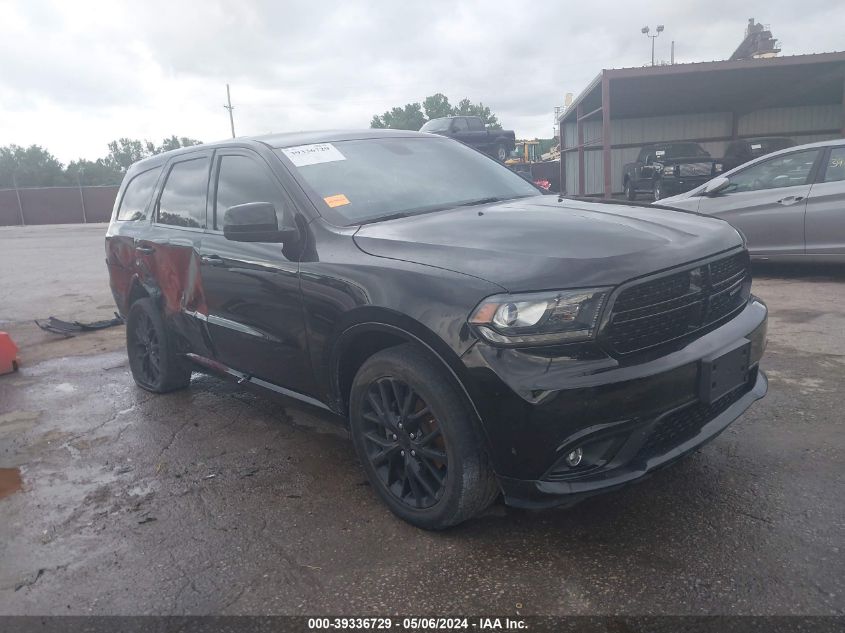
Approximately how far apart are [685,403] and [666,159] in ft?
52.9

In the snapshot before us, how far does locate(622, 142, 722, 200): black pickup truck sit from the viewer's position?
55.5ft

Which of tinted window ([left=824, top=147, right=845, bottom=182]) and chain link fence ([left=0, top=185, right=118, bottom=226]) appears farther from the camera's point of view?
chain link fence ([left=0, top=185, right=118, bottom=226])

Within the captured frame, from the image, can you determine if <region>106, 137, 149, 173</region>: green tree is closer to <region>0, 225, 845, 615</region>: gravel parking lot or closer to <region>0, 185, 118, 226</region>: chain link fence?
<region>0, 185, 118, 226</region>: chain link fence

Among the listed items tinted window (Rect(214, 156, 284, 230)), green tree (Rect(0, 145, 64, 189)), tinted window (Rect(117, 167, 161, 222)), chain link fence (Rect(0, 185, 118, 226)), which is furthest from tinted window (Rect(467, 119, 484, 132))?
green tree (Rect(0, 145, 64, 189))

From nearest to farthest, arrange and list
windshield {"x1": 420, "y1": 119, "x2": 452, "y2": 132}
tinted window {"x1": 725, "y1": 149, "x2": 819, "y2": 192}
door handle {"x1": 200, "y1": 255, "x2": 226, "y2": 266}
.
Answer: door handle {"x1": 200, "y1": 255, "x2": 226, "y2": 266} < tinted window {"x1": 725, "y1": 149, "x2": 819, "y2": 192} < windshield {"x1": 420, "y1": 119, "x2": 452, "y2": 132}

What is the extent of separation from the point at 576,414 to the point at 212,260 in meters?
2.44

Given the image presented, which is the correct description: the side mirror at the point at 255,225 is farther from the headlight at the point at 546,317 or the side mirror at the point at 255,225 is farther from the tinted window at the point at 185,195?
the headlight at the point at 546,317

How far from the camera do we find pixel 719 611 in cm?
225

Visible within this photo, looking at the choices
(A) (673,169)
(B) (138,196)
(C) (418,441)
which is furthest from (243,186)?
(A) (673,169)

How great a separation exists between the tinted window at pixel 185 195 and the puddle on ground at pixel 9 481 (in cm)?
175

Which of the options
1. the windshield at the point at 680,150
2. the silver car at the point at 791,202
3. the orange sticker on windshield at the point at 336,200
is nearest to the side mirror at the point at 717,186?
the silver car at the point at 791,202

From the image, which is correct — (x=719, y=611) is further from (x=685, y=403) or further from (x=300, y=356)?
(x=300, y=356)

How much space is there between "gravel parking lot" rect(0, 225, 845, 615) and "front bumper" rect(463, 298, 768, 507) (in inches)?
14.6

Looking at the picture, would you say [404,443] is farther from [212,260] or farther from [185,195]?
[185,195]
